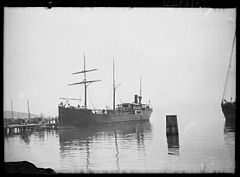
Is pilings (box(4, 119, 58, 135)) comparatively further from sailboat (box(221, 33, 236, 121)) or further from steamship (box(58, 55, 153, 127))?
sailboat (box(221, 33, 236, 121))

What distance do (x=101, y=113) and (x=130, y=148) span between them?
1.89 ft

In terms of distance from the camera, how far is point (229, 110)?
347cm

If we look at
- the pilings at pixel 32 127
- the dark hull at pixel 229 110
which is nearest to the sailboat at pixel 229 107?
the dark hull at pixel 229 110

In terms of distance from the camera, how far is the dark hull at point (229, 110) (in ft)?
10.9

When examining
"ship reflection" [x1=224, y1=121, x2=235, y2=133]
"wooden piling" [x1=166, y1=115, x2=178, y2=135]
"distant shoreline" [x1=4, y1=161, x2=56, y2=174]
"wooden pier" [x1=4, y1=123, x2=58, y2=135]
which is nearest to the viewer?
"distant shoreline" [x1=4, y1=161, x2=56, y2=174]

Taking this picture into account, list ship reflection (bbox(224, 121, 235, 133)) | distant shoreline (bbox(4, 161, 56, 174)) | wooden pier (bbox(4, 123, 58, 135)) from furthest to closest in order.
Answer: wooden pier (bbox(4, 123, 58, 135)) → ship reflection (bbox(224, 121, 235, 133)) → distant shoreline (bbox(4, 161, 56, 174))

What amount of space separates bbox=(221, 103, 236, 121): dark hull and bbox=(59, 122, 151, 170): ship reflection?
94 cm

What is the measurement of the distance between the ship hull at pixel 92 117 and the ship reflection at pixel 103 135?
0.07m

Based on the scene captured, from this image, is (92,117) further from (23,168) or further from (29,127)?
(23,168)

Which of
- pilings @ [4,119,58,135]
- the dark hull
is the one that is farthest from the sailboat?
pilings @ [4,119,58,135]

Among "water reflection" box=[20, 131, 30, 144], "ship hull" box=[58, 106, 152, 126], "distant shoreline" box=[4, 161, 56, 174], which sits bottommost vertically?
"distant shoreline" box=[4, 161, 56, 174]

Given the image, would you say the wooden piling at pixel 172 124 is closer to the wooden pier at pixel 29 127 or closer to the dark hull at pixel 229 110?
the dark hull at pixel 229 110

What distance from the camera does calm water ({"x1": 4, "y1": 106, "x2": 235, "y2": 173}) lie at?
355 centimetres
